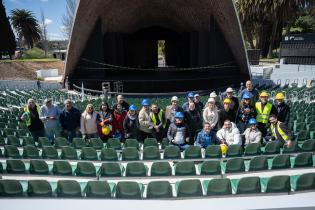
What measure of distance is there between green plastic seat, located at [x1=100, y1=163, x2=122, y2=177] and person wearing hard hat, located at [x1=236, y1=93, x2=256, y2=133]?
11.9 feet

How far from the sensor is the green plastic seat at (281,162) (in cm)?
593

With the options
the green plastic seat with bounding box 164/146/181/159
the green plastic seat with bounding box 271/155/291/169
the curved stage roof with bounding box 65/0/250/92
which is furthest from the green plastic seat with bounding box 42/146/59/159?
the curved stage roof with bounding box 65/0/250/92

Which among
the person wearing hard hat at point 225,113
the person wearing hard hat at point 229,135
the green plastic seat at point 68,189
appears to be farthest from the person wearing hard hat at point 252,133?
the green plastic seat at point 68,189

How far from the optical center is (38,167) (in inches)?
238

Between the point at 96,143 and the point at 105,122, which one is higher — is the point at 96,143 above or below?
below

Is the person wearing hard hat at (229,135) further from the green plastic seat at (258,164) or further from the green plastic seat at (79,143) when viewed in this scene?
the green plastic seat at (79,143)

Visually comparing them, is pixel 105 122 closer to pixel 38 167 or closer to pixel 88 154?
pixel 88 154

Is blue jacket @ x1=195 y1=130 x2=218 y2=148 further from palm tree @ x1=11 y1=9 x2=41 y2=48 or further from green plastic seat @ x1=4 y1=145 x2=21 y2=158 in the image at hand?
palm tree @ x1=11 y1=9 x2=41 y2=48

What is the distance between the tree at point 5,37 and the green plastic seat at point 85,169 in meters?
40.2

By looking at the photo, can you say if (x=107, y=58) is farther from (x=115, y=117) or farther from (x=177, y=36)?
(x=115, y=117)

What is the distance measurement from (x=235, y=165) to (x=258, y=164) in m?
0.52

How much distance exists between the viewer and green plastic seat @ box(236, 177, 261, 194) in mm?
4863

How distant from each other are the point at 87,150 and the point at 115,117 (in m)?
1.48

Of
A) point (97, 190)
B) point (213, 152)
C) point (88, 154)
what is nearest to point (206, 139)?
point (213, 152)
